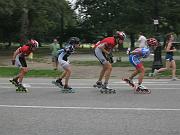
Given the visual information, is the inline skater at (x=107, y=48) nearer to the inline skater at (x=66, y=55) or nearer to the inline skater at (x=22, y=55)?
the inline skater at (x=66, y=55)

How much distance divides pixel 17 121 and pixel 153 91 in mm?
6285

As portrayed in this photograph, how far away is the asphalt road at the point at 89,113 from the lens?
8.32 m

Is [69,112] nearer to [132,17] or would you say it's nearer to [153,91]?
[153,91]

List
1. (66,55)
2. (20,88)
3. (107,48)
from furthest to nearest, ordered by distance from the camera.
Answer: (66,55), (20,88), (107,48)

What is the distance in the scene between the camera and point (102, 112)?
1032 cm

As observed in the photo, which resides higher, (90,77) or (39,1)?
(39,1)

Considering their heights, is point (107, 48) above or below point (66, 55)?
above

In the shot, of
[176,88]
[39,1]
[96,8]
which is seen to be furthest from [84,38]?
[176,88]

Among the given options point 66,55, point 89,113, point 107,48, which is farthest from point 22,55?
point 89,113

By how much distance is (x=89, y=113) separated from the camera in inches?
402

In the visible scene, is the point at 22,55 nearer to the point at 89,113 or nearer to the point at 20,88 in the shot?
the point at 20,88

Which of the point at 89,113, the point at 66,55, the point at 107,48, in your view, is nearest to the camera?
the point at 89,113

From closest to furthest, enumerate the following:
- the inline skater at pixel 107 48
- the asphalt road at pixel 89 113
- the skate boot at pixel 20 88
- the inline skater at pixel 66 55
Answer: the asphalt road at pixel 89 113, the inline skater at pixel 107 48, the inline skater at pixel 66 55, the skate boot at pixel 20 88

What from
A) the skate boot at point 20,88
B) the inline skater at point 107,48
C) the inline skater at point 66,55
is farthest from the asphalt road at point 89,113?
the inline skater at point 107,48
